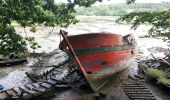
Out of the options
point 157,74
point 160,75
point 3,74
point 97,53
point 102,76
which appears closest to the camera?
point 102,76

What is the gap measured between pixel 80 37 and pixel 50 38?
61.8 ft

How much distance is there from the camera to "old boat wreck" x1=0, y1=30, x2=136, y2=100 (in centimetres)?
1273

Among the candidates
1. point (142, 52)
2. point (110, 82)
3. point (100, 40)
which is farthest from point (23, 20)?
point (142, 52)

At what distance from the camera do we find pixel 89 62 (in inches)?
547

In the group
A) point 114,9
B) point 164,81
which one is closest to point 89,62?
point 164,81

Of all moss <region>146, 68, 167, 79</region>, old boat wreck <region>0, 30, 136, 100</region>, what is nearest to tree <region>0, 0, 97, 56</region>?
old boat wreck <region>0, 30, 136, 100</region>

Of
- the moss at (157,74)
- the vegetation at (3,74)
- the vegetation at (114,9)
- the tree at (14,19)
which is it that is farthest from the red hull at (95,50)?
the vegetation at (114,9)

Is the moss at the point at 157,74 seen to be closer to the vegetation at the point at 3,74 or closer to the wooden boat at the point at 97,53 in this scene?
the wooden boat at the point at 97,53

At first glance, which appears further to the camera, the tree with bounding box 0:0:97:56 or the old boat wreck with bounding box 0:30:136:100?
the old boat wreck with bounding box 0:30:136:100

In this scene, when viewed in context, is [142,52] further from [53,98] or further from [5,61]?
[53,98]

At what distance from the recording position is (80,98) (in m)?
13.0

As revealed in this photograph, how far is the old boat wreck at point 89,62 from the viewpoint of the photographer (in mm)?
12727

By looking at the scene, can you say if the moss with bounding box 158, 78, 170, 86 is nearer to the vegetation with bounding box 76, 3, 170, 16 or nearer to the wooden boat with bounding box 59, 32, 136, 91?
the wooden boat with bounding box 59, 32, 136, 91

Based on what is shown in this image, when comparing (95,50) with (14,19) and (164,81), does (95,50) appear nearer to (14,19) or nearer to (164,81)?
(164,81)
